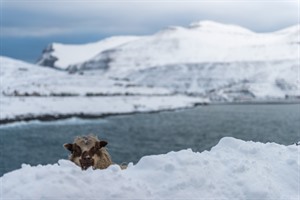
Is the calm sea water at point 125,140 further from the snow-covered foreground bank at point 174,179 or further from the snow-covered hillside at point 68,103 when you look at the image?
the snow-covered foreground bank at point 174,179

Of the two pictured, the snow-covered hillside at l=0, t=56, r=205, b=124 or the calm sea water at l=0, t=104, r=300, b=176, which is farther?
the snow-covered hillside at l=0, t=56, r=205, b=124

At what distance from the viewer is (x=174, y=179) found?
11820mm

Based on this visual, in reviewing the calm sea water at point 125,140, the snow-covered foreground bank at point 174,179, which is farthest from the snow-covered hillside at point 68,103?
the snow-covered foreground bank at point 174,179

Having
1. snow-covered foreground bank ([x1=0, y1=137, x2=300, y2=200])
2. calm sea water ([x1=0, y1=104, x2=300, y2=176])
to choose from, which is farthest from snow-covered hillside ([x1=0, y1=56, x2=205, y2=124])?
snow-covered foreground bank ([x1=0, y1=137, x2=300, y2=200])

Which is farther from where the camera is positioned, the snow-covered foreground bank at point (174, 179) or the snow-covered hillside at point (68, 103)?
the snow-covered hillside at point (68, 103)

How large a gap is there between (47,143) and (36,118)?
35948 millimetres

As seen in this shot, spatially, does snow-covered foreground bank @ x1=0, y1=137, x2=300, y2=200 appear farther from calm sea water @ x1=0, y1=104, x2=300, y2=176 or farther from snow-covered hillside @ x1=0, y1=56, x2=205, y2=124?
snow-covered hillside @ x1=0, y1=56, x2=205, y2=124

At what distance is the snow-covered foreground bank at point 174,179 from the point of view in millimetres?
10688

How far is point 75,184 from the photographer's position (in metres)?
10.8

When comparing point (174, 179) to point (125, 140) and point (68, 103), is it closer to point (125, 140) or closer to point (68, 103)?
point (125, 140)

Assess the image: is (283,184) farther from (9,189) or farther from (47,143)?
(47,143)

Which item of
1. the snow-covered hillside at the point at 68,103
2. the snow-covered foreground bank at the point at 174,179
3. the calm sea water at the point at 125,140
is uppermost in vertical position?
the snow-covered hillside at the point at 68,103

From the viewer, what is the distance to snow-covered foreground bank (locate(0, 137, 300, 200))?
1069cm

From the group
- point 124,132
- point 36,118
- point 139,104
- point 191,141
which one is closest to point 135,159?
point 191,141
